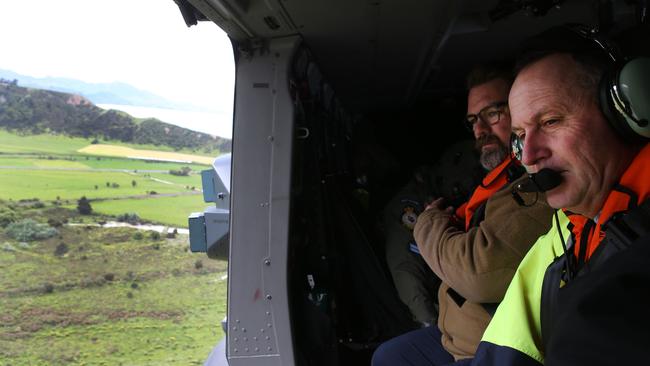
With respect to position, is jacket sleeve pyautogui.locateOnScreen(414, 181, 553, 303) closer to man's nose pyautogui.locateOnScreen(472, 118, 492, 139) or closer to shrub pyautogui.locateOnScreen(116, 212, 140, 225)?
man's nose pyautogui.locateOnScreen(472, 118, 492, 139)

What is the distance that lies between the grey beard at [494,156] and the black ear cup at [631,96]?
0.92 metres

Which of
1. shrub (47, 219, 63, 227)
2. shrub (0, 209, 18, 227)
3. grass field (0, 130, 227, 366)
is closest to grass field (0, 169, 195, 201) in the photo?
grass field (0, 130, 227, 366)

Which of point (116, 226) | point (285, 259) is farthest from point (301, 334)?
point (116, 226)

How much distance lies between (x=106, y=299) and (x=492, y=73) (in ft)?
24.6

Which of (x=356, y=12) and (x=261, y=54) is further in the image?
(x=261, y=54)

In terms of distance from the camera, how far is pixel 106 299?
720 cm

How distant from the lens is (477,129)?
1.87 metres

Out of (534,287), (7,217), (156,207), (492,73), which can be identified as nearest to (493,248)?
(534,287)

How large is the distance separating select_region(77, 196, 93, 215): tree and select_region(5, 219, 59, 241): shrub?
2.00 feet

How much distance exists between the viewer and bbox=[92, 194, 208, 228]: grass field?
7715 mm

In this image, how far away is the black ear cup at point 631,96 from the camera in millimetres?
763

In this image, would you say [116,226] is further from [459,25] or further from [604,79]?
[604,79]

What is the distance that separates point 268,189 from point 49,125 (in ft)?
21.0

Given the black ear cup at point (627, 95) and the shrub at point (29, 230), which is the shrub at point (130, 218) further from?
the black ear cup at point (627, 95)
